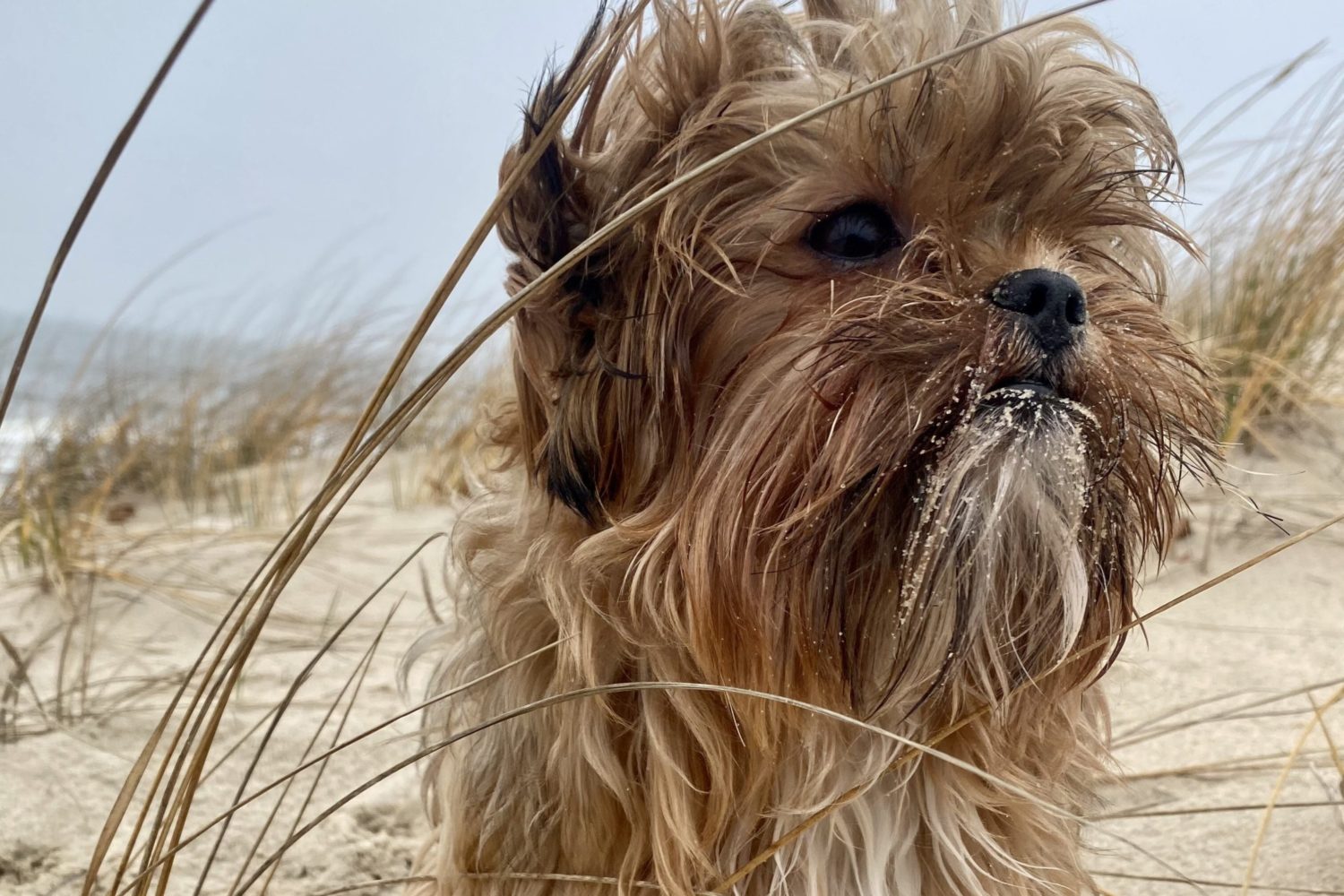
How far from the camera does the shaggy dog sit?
1062 millimetres

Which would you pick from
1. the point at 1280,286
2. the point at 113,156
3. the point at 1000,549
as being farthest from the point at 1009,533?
the point at 1280,286

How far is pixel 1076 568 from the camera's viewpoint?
3.72 feet

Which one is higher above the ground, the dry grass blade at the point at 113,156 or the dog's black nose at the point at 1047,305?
the dry grass blade at the point at 113,156

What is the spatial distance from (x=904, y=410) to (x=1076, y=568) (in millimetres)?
288

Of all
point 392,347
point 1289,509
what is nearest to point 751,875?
point 1289,509

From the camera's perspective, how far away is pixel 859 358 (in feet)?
3.45

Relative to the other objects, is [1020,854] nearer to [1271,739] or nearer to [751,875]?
[751,875]

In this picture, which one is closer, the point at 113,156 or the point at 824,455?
the point at 113,156

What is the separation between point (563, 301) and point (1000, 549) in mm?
556

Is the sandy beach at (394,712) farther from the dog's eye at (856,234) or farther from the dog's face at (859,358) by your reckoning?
the dog's eye at (856,234)

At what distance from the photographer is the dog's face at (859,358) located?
1044mm

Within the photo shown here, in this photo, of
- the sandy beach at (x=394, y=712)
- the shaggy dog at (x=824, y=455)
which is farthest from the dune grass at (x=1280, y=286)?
the shaggy dog at (x=824, y=455)

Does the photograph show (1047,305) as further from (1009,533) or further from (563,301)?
(563,301)

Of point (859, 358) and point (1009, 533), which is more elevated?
point (859, 358)
